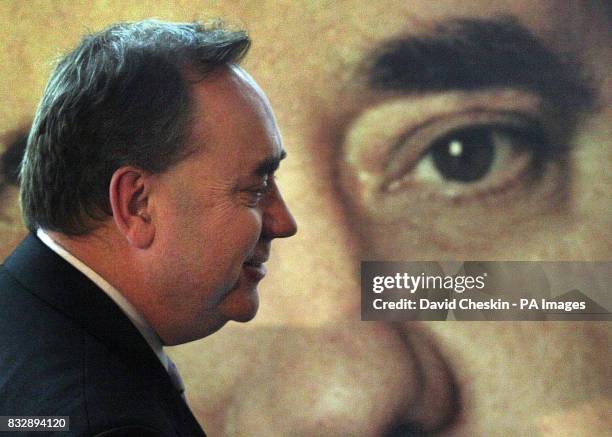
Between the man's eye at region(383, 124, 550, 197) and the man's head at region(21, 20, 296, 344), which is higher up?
the man's eye at region(383, 124, 550, 197)

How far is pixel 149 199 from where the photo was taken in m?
0.90

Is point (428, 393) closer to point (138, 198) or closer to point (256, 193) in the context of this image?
point (256, 193)

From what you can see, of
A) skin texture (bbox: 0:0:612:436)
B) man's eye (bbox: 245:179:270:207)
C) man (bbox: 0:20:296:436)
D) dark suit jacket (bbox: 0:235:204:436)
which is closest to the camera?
dark suit jacket (bbox: 0:235:204:436)

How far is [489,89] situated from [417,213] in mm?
333

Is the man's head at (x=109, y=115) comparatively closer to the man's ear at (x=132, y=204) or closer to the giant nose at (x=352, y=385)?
the man's ear at (x=132, y=204)

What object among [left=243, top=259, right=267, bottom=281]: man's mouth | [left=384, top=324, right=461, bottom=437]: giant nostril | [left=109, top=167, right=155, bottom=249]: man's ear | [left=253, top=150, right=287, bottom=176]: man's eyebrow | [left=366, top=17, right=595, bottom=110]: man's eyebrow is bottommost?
[left=384, top=324, right=461, bottom=437]: giant nostril

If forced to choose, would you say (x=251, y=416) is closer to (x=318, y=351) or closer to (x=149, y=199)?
(x=318, y=351)

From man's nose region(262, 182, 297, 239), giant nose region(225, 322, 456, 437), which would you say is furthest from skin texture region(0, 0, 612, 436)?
man's nose region(262, 182, 297, 239)

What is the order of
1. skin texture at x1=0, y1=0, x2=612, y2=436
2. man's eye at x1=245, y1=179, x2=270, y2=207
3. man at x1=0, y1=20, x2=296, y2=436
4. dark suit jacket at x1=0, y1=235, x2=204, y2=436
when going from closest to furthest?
dark suit jacket at x1=0, y1=235, x2=204, y2=436 → man at x1=0, y1=20, x2=296, y2=436 → man's eye at x1=245, y1=179, x2=270, y2=207 → skin texture at x1=0, y1=0, x2=612, y2=436

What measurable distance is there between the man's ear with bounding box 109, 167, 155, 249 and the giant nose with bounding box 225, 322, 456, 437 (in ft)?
3.95

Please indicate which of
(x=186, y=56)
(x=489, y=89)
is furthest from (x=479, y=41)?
(x=186, y=56)

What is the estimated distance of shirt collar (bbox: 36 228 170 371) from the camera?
0.88 metres

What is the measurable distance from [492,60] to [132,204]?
4.42 feet

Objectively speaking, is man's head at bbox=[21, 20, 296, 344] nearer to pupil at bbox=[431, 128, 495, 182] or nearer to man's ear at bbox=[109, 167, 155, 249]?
man's ear at bbox=[109, 167, 155, 249]
